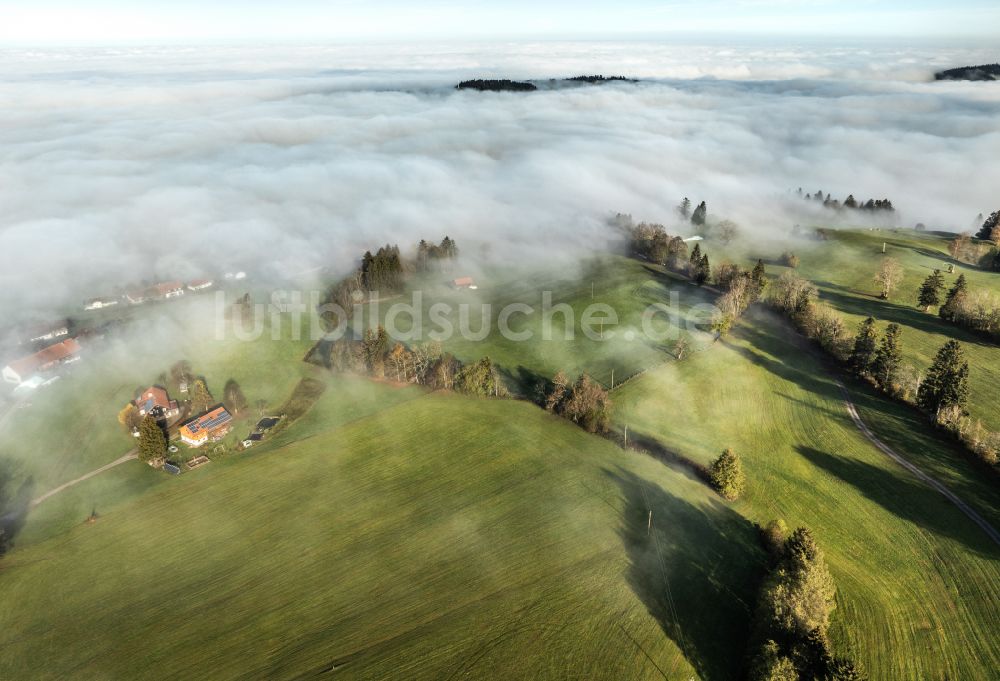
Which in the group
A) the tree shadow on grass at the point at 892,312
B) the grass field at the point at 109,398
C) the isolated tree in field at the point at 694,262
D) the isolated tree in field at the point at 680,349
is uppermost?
the isolated tree in field at the point at 694,262

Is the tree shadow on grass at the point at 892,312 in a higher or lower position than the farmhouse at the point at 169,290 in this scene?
higher

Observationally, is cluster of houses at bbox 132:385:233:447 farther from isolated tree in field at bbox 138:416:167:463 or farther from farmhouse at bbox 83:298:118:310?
farmhouse at bbox 83:298:118:310

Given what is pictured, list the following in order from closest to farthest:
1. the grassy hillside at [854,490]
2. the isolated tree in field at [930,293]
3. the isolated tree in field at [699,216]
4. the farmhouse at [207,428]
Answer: the grassy hillside at [854,490]
the farmhouse at [207,428]
the isolated tree in field at [930,293]
the isolated tree in field at [699,216]

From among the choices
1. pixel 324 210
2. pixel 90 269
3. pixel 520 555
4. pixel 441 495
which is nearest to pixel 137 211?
pixel 90 269

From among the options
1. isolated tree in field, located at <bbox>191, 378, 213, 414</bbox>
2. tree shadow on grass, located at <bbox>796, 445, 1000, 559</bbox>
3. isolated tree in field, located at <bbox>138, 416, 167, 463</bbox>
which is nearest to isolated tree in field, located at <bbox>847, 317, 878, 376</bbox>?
tree shadow on grass, located at <bbox>796, 445, 1000, 559</bbox>

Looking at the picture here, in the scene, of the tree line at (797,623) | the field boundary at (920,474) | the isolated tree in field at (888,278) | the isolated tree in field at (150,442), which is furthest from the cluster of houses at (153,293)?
the isolated tree in field at (888,278)

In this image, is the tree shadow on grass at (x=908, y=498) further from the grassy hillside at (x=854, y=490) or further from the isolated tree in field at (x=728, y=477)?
the isolated tree in field at (x=728, y=477)

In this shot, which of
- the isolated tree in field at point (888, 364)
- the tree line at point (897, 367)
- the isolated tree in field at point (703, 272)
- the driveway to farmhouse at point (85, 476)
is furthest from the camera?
the isolated tree in field at point (703, 272)

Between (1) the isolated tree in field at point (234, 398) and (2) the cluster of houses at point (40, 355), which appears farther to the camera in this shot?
(2) the cluster of houses at point (40, 355)
